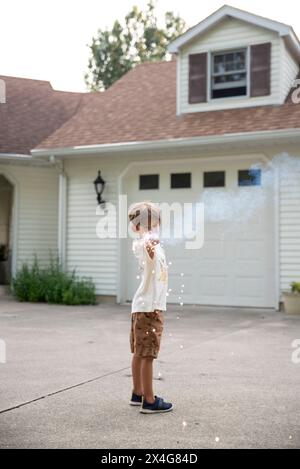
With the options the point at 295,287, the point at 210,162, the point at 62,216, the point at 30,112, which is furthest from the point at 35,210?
the point at 295,287

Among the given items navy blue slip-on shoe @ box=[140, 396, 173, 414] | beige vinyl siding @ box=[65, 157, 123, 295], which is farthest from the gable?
navy blue slip-on shoe @ box=[140, 396, 173, 414]

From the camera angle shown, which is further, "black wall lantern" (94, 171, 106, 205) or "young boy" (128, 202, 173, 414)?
"black wall lantern" (94, 171, 106, 205)

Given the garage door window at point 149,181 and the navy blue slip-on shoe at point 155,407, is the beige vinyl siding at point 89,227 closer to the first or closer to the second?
the garage door window at point 149,181

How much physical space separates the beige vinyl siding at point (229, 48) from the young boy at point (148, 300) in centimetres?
773

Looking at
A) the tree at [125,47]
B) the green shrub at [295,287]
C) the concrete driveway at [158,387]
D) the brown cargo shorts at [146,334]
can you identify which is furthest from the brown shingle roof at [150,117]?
the tree at [125,47]

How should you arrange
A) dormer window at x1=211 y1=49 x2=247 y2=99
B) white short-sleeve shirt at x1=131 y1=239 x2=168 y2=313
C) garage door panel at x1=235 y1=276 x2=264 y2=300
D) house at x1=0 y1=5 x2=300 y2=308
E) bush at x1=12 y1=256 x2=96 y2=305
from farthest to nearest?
bush at x1=12 y1=256 x2=96 y2=305 → dormer window at x1=211 y1=49 x2=247 y2=99 → garage door panel at x1=235 y1=276 x2=264 y2=300 → house at x1=0 y1=5 x2=300 y2=308 → white short-sleeve shirt at x1=131 y1=239 x2=168 y2=313

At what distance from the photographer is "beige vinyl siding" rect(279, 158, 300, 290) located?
10.5 m

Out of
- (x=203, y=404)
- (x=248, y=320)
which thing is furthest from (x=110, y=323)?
(x=203, y=404)

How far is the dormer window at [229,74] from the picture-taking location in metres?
11.9

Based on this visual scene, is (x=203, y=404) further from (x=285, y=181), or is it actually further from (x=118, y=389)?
(x=285, y=181)

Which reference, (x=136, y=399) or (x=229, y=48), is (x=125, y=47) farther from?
(x=136, y=399)

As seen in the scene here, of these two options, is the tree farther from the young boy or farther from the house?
the young boy

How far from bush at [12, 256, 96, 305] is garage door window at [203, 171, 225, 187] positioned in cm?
306

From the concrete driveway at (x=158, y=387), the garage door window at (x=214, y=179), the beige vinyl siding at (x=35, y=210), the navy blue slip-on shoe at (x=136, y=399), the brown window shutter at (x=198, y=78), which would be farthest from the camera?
the beige vinyl siding at (x=35, y=210)
